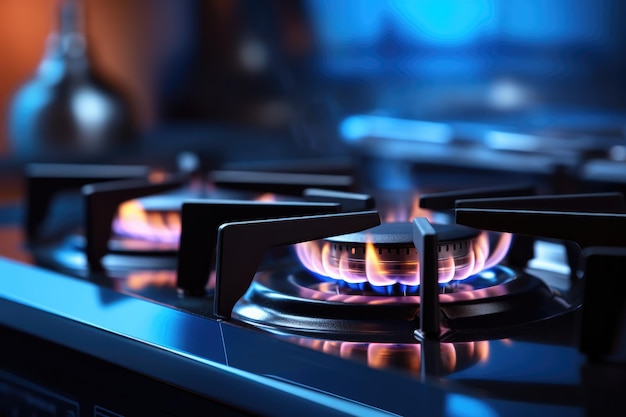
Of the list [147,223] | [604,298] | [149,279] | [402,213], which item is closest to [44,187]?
[147,223]

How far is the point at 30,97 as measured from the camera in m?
1.39

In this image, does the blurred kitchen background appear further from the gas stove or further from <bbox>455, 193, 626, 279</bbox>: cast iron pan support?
the gas stove

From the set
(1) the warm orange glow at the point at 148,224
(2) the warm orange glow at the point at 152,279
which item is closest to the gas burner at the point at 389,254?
(2) the warm orange glow at the point at 152,279

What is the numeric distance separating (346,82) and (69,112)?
443 millimetres

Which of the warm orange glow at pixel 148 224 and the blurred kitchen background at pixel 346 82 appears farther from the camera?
the blurred kitchen background at pixel 346 82

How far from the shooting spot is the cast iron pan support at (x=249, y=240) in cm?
55

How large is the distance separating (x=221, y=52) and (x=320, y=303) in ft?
3.50

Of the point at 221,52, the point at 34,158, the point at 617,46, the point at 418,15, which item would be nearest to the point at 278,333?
the point at 617,46

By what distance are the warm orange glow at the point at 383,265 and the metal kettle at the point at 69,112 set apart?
84 cm

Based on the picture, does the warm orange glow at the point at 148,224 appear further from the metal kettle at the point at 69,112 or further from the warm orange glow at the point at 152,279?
the metal kettle at the point at 69,112

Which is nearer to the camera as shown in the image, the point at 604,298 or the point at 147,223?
the point at 604,298

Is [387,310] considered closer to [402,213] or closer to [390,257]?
[390,257]

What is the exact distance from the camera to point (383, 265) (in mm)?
575

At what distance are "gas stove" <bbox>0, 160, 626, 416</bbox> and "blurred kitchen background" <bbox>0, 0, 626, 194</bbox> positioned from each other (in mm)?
371
